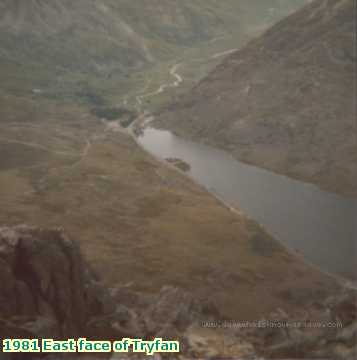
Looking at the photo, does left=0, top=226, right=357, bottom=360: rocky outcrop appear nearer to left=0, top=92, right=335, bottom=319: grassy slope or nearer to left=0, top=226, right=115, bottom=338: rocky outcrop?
left=0, top=226, right=115, bottom=338: rocky outcrop

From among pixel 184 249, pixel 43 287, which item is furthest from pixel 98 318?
pixel 184 249

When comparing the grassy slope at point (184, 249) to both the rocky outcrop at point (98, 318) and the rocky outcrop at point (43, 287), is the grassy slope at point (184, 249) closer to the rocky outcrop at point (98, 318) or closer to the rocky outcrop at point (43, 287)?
the rocky outcrop at point (98, 318)

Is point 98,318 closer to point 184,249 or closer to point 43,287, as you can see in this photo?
point 43,287

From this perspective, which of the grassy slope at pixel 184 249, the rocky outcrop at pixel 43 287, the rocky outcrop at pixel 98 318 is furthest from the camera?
the grassy slope at pixel 184 249

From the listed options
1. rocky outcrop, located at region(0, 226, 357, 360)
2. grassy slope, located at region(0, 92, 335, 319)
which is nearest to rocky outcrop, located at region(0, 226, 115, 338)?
rocky outcrop, located at region(0, 226, 357, 360)

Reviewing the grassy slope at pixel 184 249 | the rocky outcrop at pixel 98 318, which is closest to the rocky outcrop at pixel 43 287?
the rocky outcrop at pixel 98 318

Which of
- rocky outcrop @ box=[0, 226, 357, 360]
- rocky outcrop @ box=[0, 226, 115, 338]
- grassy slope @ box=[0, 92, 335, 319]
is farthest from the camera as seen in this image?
grassy slope @ box=[0, 92, 335, 319]

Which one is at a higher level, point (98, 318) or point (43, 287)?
point (43, 287)

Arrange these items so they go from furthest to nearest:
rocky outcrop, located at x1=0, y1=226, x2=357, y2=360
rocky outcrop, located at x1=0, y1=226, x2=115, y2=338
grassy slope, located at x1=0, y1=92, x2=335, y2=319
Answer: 1. grassy slope, located at x1=0, y1=92, x2=335, y2=319
2. rocky outcrop, located at x1=0, y1=226, x2=357, y2=360
3. rocky outcrop, located at x1=0, y1=226, x2=115, y2=338

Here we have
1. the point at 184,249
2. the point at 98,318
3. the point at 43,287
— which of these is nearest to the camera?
the point at 43,287

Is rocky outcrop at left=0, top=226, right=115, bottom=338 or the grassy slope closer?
rocky outcrop at left=0, top=226, right=115, bottom=338

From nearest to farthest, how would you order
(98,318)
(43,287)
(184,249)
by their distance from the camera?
1. (43,287)
2. (98,318)
3. (184,249)

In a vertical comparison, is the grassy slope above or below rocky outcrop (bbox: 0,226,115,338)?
above
